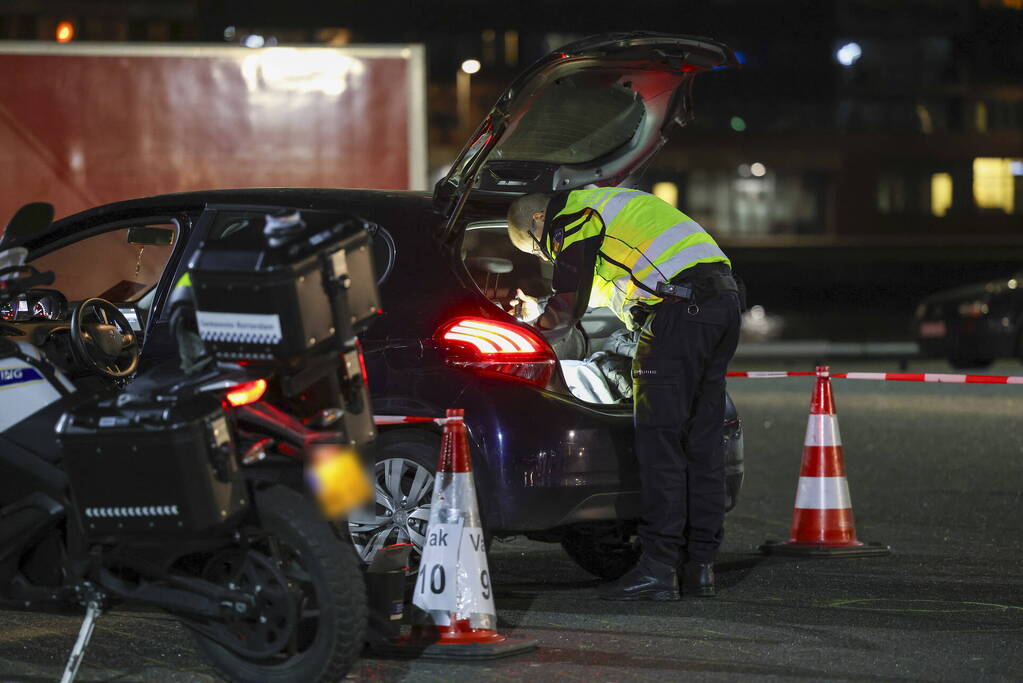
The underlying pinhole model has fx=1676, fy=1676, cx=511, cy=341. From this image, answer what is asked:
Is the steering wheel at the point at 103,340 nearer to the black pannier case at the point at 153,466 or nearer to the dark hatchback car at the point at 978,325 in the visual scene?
the black pannier case at the point at 153,466

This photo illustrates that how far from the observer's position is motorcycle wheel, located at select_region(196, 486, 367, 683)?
4570mm

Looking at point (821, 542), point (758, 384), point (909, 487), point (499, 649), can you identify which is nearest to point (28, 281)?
point (499, 649)

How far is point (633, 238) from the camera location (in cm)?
650

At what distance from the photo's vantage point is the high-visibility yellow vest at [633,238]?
21.2 feet

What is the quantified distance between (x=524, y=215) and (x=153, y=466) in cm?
235

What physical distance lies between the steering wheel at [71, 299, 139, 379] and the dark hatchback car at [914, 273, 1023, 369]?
16527 mm

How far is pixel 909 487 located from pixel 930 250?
146 ft

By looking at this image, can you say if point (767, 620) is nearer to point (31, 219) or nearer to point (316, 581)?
point (316, 581)

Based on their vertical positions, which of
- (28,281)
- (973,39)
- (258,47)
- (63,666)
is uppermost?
(973,39)

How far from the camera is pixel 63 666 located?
5375 millimetres

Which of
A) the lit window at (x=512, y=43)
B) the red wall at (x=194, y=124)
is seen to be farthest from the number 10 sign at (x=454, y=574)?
the lit window at (x=512, y=43)

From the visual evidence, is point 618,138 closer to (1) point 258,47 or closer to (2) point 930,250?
(1) point 258,47

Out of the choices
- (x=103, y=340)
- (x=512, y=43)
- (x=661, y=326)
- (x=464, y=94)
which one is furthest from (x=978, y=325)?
(x=512, y=43)

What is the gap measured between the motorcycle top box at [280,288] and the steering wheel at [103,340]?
0.77 meters
